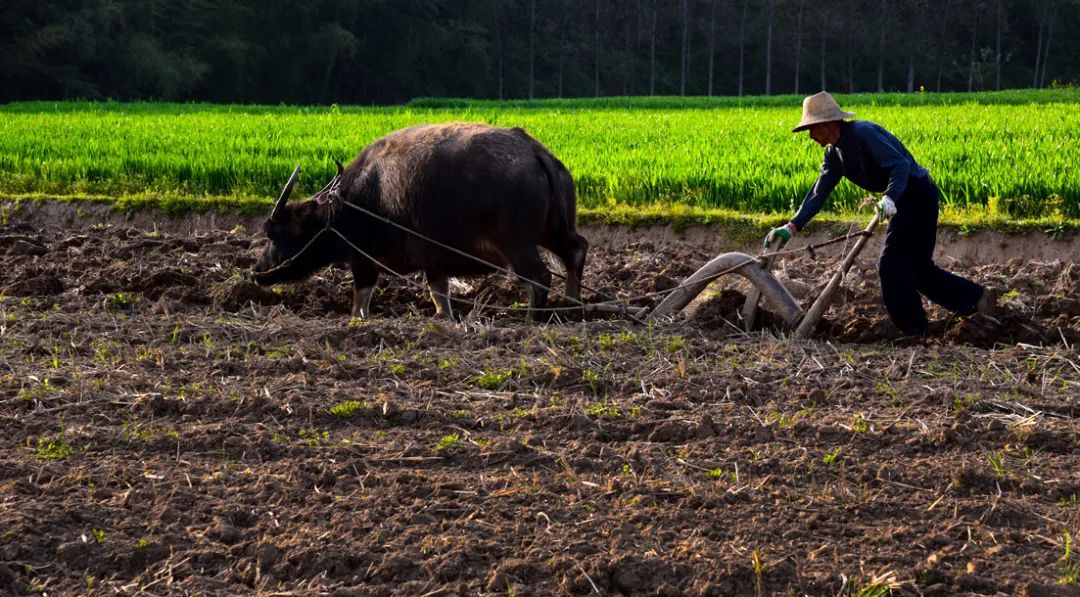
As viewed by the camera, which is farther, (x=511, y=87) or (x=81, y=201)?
(x=511, y=87)

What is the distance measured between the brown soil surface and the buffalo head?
1.04 m

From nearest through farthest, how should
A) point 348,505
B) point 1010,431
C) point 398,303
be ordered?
point 348,505 → point 1010,431 → point 398,303

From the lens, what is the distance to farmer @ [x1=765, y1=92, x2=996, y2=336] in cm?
669

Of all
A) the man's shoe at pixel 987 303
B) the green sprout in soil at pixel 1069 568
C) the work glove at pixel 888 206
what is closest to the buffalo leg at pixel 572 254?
the work glove at pixel 888 206

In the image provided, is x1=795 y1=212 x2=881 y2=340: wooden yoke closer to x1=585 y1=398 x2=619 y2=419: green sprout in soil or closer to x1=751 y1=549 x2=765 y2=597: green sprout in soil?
x1=585 y1=398 x2=619 y2=419: green sprout in soil

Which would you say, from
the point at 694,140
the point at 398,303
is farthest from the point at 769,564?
the point at 694,140

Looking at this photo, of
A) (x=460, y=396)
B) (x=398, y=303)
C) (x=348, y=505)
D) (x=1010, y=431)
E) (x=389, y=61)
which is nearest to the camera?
(x=348, y=505)

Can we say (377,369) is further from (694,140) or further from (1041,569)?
(694,140)

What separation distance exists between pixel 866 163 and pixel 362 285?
10.8ft

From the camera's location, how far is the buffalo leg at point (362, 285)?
8.34m

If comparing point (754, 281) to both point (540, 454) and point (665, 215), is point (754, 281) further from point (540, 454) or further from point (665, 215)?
point (665, 215)

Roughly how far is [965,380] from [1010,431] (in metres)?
0.77

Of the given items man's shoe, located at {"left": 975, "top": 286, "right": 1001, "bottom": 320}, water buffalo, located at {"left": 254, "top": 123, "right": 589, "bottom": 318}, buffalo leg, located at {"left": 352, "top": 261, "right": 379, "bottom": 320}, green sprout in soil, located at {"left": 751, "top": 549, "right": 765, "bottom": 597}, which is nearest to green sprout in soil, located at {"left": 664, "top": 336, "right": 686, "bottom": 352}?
water buffalo, located at {"left": 254, "top": 123, "right": 589, "bottom": 318}

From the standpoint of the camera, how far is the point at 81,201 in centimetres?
1261
